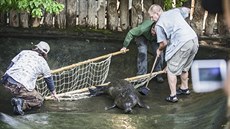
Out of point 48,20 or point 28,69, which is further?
point 48,20

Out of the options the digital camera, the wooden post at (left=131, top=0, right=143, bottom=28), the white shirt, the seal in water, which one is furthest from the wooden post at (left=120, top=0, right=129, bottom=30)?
the digital camera

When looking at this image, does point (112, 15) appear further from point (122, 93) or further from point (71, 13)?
point (122, 93)

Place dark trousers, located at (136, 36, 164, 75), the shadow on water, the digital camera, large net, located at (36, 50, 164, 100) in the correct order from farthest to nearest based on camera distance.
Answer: dark trousers, located at (136, 36, 164, 75) < large net, located at (36, 50, 164, 100) < the shadow on water < the digital camera

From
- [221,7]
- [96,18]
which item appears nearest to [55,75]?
[96,18]

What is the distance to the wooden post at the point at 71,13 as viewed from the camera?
11.1m

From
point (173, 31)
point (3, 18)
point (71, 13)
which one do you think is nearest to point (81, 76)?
point (71, 13)

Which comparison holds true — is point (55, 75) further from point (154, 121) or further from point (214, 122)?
point (214, 122)

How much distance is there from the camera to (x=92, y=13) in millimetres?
11172

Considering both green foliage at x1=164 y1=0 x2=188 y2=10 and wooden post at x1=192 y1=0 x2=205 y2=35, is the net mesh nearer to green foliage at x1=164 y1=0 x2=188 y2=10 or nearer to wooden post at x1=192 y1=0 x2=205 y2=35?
green foliage at x1=164 y1=0 x2=188 y2=10

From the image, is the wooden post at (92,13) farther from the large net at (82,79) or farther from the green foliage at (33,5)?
the green foliage at (33,5)

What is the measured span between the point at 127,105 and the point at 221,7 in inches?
264

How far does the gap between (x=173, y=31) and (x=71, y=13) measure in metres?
3.12

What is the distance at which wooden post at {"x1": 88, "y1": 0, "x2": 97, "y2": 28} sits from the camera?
439 inches

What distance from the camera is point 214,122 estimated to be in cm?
684
